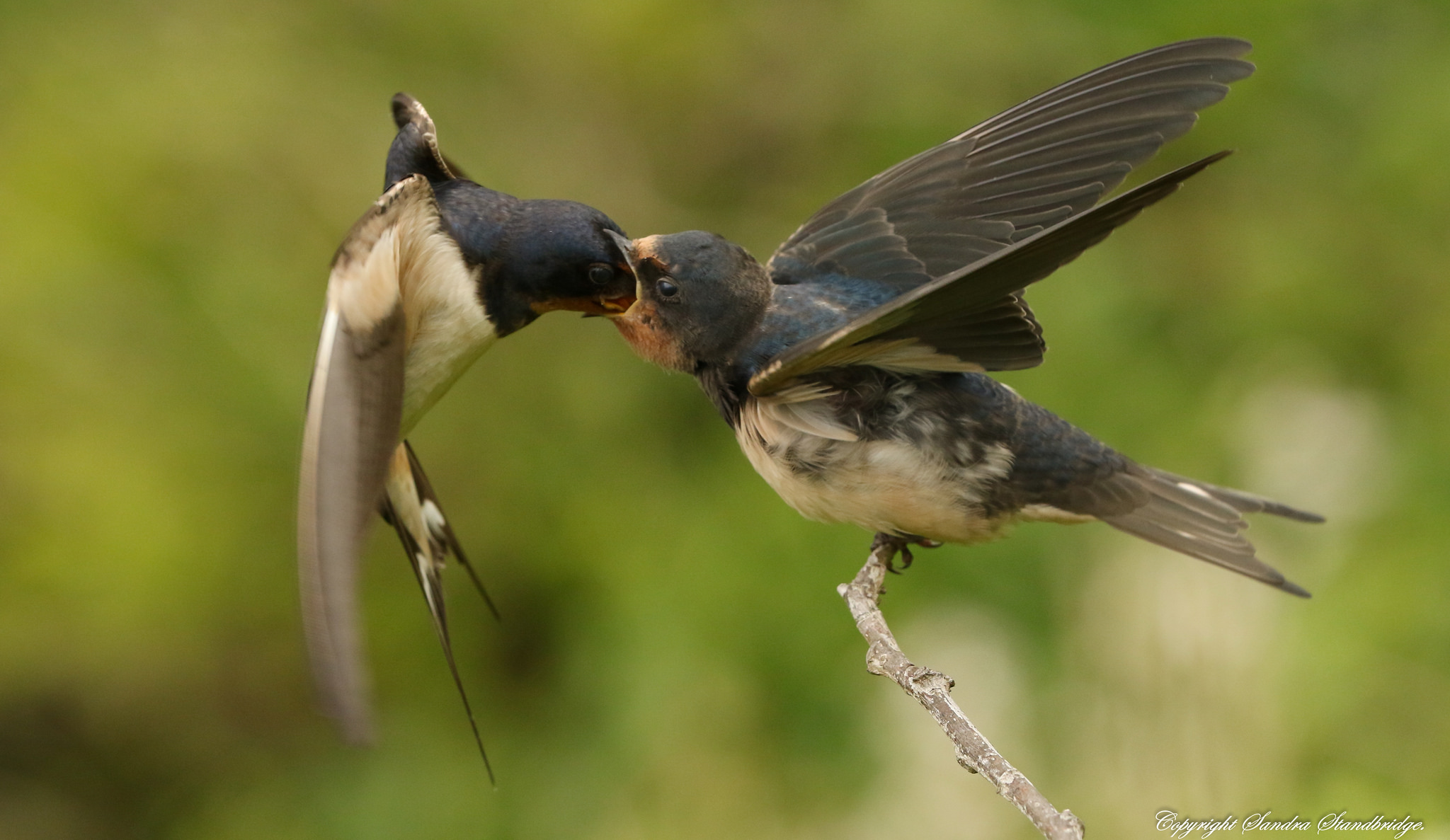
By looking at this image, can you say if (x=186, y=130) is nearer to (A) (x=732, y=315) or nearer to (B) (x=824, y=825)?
(A) (x=732, y=315)

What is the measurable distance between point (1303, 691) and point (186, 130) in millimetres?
3244

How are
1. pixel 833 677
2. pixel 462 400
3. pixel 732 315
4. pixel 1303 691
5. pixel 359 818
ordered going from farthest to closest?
pixel 462 400 < pixel 359 818 < pixel 833 677 < pixel 1303 691 < pixel 732 315

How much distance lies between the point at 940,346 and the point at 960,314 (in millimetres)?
93

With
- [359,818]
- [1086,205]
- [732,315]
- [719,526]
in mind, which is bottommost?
[359,818]

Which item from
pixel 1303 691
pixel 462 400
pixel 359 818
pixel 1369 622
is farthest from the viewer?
→ pixel 462 400

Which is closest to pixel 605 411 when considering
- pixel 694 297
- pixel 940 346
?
pixel 694 297

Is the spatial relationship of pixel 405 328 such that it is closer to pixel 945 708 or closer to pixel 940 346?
pixel 940 346

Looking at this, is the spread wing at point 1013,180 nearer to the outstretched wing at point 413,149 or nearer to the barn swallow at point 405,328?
the barn swallow at point 405,328

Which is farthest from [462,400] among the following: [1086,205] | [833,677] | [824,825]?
[1086,205]

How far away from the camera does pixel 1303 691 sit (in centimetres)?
267

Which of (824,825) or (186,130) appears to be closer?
(824,825)

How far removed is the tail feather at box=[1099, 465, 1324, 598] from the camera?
2318 mm

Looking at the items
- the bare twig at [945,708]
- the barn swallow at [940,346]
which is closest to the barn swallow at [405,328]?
the barn swallow at [940,346]

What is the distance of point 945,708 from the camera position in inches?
70.5
